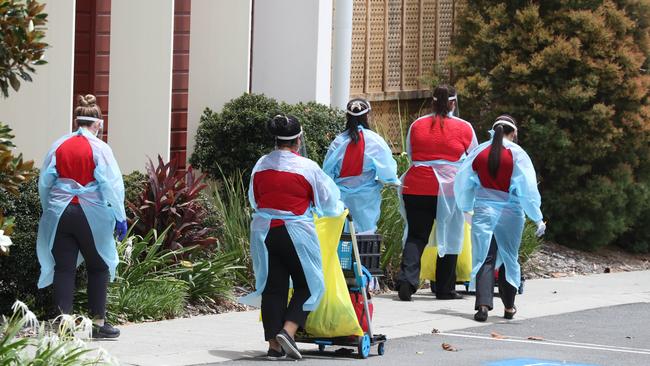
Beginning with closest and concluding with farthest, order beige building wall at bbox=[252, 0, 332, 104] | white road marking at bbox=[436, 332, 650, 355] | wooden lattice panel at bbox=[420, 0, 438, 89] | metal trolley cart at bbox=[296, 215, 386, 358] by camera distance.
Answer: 1. metal trolley cart at bbox=[296, 215, 386, 358]
2. white road marking at bbox=[436, 332, 650, 355]
3. beige building wall at bbox=[252, 0, 332, 104]
4. wooden lattice panel at bbox=[420, 0, 438, 89]

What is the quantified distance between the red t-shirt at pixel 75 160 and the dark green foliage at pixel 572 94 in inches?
287

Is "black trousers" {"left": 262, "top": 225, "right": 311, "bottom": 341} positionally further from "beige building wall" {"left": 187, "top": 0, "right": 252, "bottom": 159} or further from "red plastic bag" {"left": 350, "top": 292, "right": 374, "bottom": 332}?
"beige building wall" {"left": 187, "top": 0, "right": 252, "bottom": 159}

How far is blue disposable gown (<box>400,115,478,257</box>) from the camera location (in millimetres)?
12781

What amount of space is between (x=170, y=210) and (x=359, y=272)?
2.90 meters

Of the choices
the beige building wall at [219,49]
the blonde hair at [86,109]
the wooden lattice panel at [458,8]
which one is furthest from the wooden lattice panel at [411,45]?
the blonde hair at [86,109]

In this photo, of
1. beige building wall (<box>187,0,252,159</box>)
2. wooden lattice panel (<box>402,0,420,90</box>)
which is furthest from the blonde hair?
wooden lattice panel (<box>402,0,420,90</box>)

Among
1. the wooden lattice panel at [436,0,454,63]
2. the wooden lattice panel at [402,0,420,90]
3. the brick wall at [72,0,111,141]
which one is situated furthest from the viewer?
the wooden lattice panel at [436,0,454,63]

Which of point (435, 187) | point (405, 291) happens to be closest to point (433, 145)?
point (435, 187)

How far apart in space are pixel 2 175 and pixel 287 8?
9.70m

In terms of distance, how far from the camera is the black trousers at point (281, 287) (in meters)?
9.62

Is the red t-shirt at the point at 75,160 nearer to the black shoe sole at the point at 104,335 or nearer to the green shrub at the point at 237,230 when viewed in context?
the black shoe sole at the point at 104,335

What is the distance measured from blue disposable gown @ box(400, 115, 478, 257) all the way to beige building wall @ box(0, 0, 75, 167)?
327 cm

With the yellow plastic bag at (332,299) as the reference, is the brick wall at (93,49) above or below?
above

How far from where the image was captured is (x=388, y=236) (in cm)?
1394
